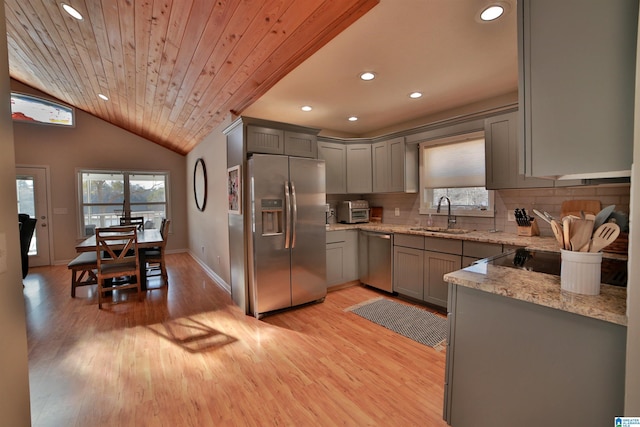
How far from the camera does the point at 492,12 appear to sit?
1780 mm

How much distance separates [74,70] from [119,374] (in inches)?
147

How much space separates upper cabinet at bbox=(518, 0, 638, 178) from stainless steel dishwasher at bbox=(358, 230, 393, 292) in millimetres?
2589

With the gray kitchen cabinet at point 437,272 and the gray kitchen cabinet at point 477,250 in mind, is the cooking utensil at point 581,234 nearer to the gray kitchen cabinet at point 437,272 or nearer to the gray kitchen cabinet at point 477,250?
the gray kitchen cabinet at point 477,250

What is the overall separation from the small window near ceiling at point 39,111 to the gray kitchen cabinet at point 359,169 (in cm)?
591

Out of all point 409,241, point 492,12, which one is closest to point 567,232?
point 492,12

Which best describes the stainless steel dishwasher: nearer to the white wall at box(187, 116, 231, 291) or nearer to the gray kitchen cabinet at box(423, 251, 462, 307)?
the gray kitchen cabinet at box(423, 251, 462, 307)

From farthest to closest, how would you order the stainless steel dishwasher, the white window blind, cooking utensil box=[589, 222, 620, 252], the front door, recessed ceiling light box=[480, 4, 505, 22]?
the front door → the stainless steel dishwasher → the white window blind → recessed ceiling light box=[480, 4, 505, 22] → cooking utensil box=[589, 222, 620, 252]

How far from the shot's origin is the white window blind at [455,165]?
3.46 m

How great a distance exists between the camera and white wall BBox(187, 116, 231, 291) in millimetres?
4051

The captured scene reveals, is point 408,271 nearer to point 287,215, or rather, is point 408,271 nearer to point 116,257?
point 287,215

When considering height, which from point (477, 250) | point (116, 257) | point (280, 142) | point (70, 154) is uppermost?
point (70, 154)

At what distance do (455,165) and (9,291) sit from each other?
4.06m

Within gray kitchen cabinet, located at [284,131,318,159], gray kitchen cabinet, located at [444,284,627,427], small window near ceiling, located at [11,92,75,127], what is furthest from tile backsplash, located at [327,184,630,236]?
small window near ceiling, located at [11,92,75,127]

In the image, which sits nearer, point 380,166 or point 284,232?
point 284,232
